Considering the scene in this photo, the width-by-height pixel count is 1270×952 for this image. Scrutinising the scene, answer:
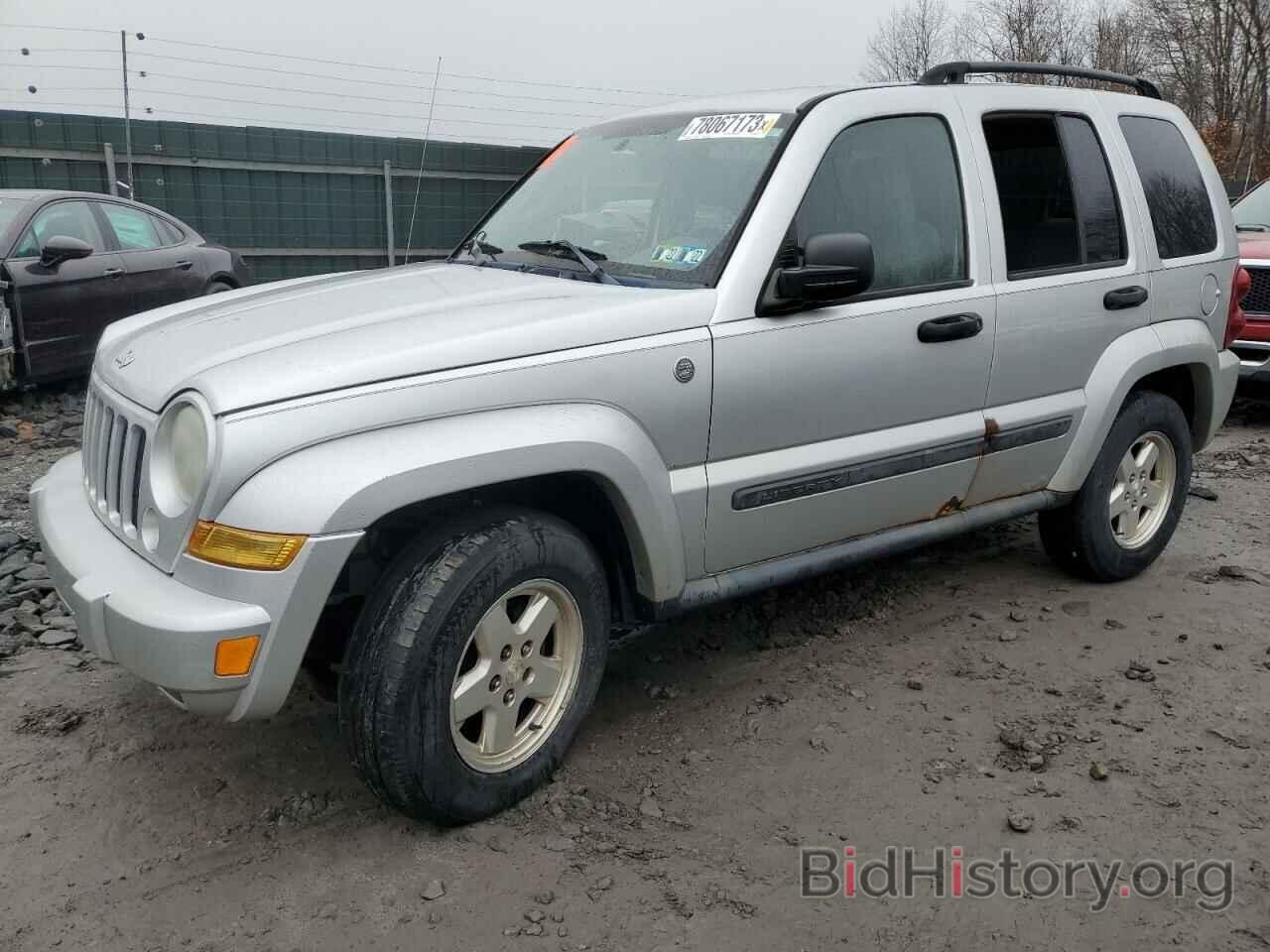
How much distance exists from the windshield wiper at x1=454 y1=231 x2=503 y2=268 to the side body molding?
1.19 meters

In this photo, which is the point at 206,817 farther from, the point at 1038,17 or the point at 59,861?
the point at 1038,17

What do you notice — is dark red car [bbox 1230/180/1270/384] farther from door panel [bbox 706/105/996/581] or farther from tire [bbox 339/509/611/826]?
tire [bbox 339/509/611/826]

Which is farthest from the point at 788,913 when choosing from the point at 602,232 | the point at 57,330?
the point at 57,330

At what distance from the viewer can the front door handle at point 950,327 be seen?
3643 millimetres

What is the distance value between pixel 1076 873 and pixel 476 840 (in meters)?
1.51

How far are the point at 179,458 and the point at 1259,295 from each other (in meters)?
7.78

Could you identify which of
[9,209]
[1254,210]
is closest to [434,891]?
[9,209]

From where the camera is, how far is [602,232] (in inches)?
145

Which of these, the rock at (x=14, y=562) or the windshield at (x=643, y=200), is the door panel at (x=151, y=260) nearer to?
the rock at (x=14, y=562)

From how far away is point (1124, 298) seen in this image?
A: 431cm

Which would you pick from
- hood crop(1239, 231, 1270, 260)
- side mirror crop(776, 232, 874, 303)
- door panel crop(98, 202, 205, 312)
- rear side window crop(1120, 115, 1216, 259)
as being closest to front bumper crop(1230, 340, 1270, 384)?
hood crop(1239, 231, 1270, 260)

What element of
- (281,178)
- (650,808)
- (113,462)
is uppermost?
(281,178)

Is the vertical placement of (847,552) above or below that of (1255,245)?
below

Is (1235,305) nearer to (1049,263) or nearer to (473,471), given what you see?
(1049,263)
